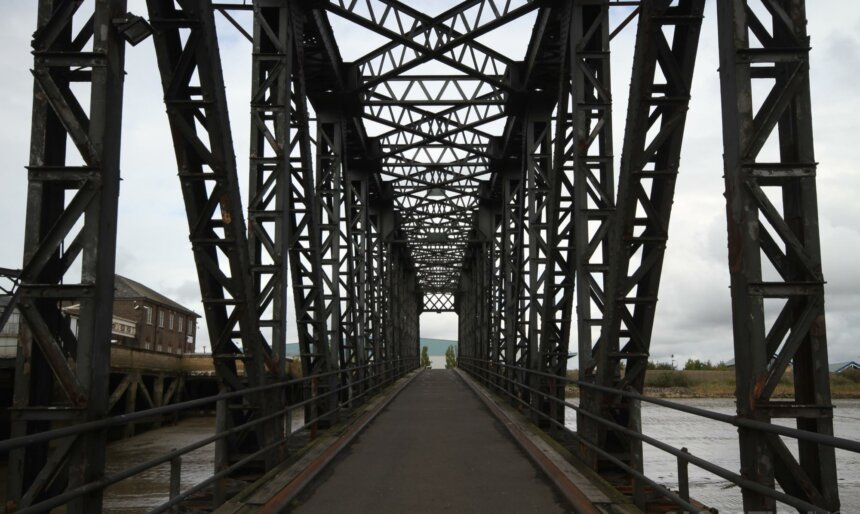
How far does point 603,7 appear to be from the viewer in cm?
1106

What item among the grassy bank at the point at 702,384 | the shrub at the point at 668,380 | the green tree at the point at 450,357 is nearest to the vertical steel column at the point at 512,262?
the grassy bank at the point at 702,384

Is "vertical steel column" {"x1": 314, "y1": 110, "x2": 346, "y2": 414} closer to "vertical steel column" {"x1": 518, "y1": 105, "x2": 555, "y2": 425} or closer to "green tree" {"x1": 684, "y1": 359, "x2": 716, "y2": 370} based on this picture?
"vertical steel column" {"x1": 518, "y1": 105, "x2": 555, "y2": 425}

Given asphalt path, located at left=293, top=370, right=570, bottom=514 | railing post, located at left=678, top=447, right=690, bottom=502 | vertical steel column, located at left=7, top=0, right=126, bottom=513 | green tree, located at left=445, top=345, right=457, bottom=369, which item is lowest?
green tree, located at left=445, top=345, right=457, bottom=369

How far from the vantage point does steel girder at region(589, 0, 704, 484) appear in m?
7.04

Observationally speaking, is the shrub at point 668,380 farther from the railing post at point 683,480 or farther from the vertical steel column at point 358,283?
the railing post at point 683,480

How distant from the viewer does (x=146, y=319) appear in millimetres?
52500

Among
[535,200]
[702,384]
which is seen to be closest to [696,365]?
[702,384]

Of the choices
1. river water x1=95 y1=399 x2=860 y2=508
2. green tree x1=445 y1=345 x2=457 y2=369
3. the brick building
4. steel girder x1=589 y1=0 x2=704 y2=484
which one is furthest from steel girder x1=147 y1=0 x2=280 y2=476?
green tree x1=445 y1=345 x2=457 y2=369

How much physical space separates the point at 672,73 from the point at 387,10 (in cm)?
820

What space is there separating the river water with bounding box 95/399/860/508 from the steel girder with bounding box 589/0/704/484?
19.2 ft

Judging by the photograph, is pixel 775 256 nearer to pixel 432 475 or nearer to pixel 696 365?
pixel 432 475

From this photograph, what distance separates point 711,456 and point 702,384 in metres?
36.2

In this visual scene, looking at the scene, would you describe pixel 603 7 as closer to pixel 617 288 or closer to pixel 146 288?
pixel 617 288

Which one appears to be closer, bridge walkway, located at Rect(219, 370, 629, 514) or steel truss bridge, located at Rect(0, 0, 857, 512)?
steel truss bridge, located at Rect(0, 0, 857, 512)
